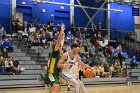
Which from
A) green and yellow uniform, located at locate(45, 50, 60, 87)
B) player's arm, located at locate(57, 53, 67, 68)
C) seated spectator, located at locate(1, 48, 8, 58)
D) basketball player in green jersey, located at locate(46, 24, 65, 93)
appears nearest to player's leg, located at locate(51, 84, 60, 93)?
basketball player in green jersey, located at locate(46, 24, 65, 93)

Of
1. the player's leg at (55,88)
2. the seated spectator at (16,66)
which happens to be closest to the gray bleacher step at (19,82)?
the seated spectator at (16,66)

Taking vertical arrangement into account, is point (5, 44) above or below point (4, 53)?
above

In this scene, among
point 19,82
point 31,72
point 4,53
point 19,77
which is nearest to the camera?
point 19,82

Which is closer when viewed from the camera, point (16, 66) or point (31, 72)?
point (16, 66)

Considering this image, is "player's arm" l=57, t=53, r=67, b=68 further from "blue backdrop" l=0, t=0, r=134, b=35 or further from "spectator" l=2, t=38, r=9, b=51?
"blue backdrop" l=0, t=0, r=134, b=35

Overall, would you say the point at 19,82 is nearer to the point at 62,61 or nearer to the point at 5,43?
the point at 5,43

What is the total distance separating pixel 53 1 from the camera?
94.4 feet

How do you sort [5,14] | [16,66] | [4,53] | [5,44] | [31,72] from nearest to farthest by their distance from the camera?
[16,66] → [4,53] → [31,72] → [5,44] → [5,14]

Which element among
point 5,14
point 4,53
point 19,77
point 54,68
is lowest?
point 19,77

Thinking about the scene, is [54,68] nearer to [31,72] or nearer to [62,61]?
[62,61]

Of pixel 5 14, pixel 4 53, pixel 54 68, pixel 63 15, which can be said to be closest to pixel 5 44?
pixel 4 53

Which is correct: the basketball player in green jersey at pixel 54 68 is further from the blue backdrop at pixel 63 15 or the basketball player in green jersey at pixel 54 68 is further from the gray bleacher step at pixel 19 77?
the blue backdrop at pixel 63 15

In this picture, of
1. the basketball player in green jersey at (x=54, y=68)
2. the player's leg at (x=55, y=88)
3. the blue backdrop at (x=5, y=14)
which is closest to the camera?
the player's leg at (x=55, y=88)

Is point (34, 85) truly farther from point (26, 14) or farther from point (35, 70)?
point (26, 14)
